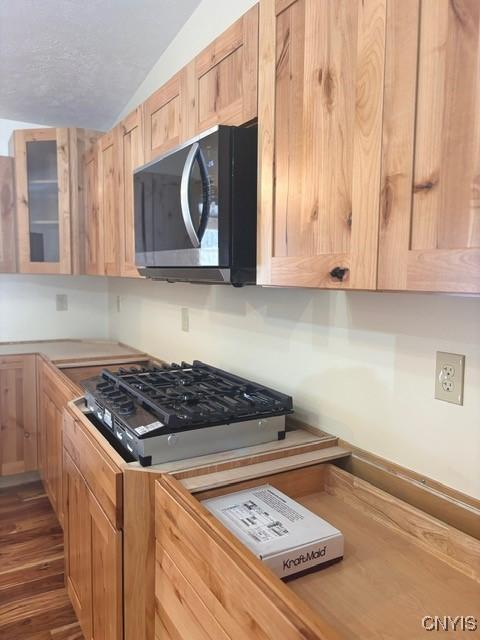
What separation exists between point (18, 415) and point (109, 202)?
60.2 inches

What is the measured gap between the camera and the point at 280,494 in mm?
1202

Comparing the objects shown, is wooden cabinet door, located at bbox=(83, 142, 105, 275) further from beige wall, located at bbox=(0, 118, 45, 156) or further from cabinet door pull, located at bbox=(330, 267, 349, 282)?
cabinet door pull, located at bbox=(330, 267, 349, 282)

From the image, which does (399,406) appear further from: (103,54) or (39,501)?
(39,501)

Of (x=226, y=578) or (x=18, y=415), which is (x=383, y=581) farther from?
(x=18, y=415)

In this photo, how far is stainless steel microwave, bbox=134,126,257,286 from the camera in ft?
4.20

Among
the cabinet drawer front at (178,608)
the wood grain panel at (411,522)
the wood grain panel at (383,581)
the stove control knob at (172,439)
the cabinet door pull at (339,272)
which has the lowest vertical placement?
the cabinet drawer front at (178,608)

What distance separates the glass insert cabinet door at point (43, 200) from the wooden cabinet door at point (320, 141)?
2.07 meters

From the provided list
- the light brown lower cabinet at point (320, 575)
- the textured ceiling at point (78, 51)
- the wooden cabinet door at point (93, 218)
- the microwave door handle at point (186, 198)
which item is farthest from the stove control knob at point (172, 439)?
the textured ceiling at point (78, 51)

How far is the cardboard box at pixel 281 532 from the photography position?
95 cm

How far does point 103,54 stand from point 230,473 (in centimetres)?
231

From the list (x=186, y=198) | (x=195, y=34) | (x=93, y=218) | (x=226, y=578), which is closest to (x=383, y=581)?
(x=226, y=578)

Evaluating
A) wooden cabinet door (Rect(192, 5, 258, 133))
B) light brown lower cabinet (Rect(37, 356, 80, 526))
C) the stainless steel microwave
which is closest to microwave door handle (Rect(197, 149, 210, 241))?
the stainless steel microwave

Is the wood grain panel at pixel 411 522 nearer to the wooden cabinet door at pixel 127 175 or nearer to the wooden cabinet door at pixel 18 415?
the wooden cabinet door at pixel 127 175

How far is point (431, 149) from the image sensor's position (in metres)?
0.78
